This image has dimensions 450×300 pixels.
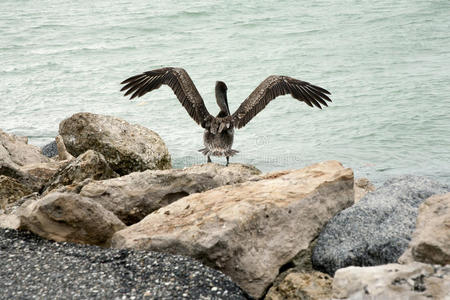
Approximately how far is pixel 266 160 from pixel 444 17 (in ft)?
37.7

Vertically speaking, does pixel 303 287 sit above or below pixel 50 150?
above

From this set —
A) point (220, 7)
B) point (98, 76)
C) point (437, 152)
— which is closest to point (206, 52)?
point (98, 76)

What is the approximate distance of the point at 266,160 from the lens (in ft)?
34.8

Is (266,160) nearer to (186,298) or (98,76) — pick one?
(186,298)

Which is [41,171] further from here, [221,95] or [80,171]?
[221,95]

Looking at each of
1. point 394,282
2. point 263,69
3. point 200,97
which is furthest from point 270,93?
point 263,69

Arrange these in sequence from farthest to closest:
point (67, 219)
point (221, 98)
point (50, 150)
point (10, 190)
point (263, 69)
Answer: point (263, 69)
point (50, 150)
point (221, 98)
point (10, 190)
point (67, 219)

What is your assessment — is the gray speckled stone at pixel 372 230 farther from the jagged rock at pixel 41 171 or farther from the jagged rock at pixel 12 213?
the jagged rock at pixel 41 171

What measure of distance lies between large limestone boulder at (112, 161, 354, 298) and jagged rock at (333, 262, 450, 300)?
130 centimetres

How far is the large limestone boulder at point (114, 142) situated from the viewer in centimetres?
741

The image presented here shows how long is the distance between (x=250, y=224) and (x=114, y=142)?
3.31 metres

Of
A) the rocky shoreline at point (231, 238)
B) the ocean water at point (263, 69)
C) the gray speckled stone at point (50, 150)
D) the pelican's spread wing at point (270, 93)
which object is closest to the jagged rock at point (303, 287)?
the rocky shoreline at point (231, 238)

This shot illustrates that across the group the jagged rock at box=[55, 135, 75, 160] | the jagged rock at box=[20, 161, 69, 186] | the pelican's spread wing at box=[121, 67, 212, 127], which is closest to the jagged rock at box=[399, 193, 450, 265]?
the jagged rock at box=[20, 161, 69, 186]

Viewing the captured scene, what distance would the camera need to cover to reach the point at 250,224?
4.55m
